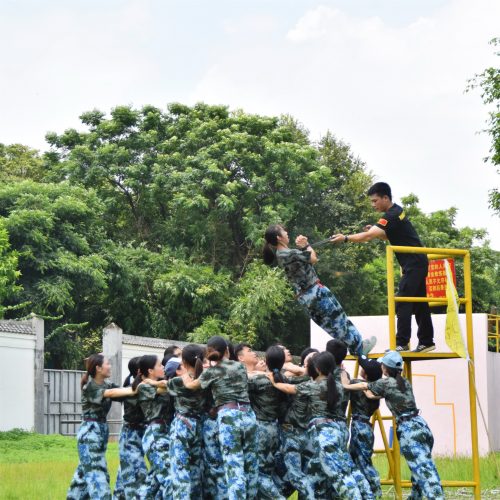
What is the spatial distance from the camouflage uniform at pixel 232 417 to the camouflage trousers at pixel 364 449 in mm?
1844

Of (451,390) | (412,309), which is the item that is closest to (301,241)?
(412,309)

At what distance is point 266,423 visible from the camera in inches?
360

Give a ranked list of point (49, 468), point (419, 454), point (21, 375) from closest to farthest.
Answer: point (419, 454) < point (49, 468) < point (21, 375)

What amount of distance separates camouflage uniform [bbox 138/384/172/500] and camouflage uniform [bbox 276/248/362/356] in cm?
145

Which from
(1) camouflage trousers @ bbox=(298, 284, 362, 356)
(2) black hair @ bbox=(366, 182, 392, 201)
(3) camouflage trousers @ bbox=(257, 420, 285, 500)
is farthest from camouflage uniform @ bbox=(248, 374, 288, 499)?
(2) black hair @ bbox=(366, 182, 392, 201)

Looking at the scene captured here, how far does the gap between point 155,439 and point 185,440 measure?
0.48 m

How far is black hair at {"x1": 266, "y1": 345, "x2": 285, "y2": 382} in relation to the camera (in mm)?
8969

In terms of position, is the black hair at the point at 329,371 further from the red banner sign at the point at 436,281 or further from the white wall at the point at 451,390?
the red banner sign at the point at 436,281

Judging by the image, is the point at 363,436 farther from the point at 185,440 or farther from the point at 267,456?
the point at 185,440

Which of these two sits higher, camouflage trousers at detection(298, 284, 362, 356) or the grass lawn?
camouflage trousers at detection(298, 284, 362, 356)

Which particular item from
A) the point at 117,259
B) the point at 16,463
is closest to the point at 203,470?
the point at 16,463

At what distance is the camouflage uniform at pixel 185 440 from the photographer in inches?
334

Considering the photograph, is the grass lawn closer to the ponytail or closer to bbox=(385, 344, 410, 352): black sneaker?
bbox=(385, 344, 410, 352): black sneaker

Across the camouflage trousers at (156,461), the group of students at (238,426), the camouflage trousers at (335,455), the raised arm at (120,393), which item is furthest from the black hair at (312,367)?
the raised arm at (120,393)
